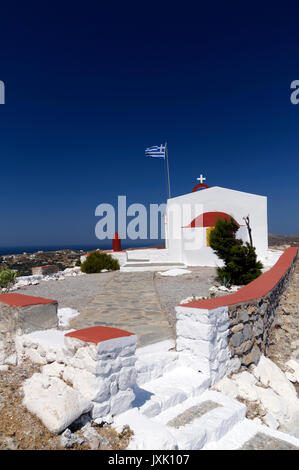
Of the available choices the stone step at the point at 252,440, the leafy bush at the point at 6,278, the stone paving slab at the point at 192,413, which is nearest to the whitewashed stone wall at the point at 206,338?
the stone paving slab at the point at 192,413

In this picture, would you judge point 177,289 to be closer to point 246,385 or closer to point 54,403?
point 246,385

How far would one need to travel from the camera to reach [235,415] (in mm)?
3186

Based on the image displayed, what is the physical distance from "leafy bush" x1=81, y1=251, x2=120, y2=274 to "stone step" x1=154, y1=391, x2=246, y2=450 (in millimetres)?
12355

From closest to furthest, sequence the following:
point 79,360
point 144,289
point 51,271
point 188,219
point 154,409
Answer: point 79,360, point 154,409, point 144,289, point 51,271, point 188,219

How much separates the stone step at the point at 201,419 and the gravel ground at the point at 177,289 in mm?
1969

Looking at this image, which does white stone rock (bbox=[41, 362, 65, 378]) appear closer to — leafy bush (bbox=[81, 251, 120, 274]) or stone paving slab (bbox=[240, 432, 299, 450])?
stone paving slab (bbox=[240, 432, 299, 450])

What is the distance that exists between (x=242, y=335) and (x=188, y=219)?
1303cm

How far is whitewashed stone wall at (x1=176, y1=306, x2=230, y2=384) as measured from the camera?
3814 mm

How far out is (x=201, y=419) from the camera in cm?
305

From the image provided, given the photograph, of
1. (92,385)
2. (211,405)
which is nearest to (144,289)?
(211,405)

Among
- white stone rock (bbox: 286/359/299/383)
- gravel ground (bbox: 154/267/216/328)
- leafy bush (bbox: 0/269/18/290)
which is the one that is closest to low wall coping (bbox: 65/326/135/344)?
gravel ground (bbox: 154/267/216/328)

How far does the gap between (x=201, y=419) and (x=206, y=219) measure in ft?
43.4

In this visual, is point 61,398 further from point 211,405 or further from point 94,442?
point 211,405

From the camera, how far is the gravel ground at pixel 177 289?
6.83 meters
